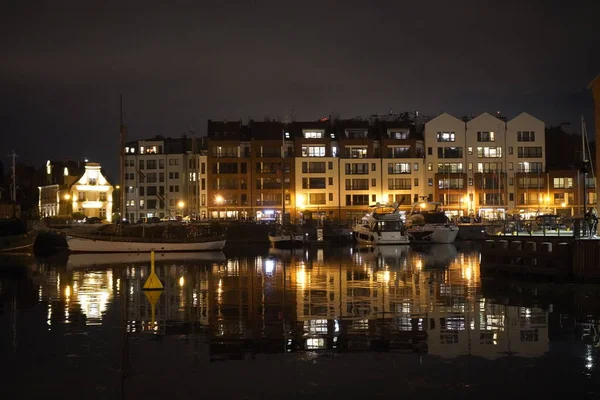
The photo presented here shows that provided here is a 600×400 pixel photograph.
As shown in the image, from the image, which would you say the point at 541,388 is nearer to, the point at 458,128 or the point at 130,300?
the point at 130,300

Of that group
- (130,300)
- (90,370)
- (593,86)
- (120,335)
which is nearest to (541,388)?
(90,370)

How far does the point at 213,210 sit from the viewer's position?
108125mm

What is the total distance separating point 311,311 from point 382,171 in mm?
87362

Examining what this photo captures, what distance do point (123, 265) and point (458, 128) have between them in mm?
72463

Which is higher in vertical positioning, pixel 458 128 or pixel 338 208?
pixel 458 128

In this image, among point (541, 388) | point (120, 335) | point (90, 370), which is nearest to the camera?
point (541, 388)

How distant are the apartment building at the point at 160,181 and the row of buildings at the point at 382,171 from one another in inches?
112

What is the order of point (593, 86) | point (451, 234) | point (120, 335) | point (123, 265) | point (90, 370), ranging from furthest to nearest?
point (451, 234) < point (123, 265) < point (593, 86) < point (120, 335) < point (90, 370)

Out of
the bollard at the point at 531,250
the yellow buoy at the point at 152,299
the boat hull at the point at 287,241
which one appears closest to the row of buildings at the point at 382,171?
the boat hull at the point at 287,241

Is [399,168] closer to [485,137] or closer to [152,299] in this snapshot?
[485,137]

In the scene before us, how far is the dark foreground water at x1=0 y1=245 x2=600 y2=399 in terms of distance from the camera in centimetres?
1452

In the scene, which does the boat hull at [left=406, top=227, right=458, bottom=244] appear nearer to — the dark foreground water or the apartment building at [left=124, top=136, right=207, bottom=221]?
the apartment building at [left=124, top=136, right=207, bottom=221]

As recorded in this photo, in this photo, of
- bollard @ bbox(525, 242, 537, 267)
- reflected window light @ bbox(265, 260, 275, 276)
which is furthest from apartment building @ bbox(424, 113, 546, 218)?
bollard @ bbox(525, 242, 537, 267)

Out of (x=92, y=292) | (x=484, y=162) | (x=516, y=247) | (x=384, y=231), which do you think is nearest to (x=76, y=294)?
(x=92, y=292)
